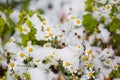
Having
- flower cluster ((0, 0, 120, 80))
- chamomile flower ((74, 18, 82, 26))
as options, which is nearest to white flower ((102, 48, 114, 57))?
flower cluster ((0, 0, 120, 80))

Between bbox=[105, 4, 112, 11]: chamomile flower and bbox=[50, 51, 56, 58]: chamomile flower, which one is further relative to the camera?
bbox=[105, 4, 112, 11]: chamomile flower

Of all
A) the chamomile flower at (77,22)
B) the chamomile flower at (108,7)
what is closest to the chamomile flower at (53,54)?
the chamomile flower at (77,22)

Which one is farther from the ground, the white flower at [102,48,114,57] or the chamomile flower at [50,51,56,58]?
the chamomile flower at [50,51,56,58]

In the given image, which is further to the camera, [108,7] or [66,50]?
[108,7]

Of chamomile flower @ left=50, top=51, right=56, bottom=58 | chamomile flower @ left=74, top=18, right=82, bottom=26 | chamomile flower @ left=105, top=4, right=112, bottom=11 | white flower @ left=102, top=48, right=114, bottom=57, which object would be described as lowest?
white flower @ left=102, top=48, right=114, bottom=57

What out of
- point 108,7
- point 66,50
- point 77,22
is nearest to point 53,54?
point 66,50

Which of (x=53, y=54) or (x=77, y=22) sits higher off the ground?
(x=77, y=22)

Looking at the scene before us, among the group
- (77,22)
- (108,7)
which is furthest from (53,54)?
(108,7)

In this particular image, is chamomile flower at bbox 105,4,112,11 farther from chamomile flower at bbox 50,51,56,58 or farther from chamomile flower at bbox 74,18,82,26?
chamomile flower at bbox 50,51,56,58

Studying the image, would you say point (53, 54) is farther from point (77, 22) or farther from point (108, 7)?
point (108, 7)

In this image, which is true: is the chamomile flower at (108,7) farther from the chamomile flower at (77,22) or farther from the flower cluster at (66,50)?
the chamomile flower at (77,22)

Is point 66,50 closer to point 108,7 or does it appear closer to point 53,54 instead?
point 53,54
